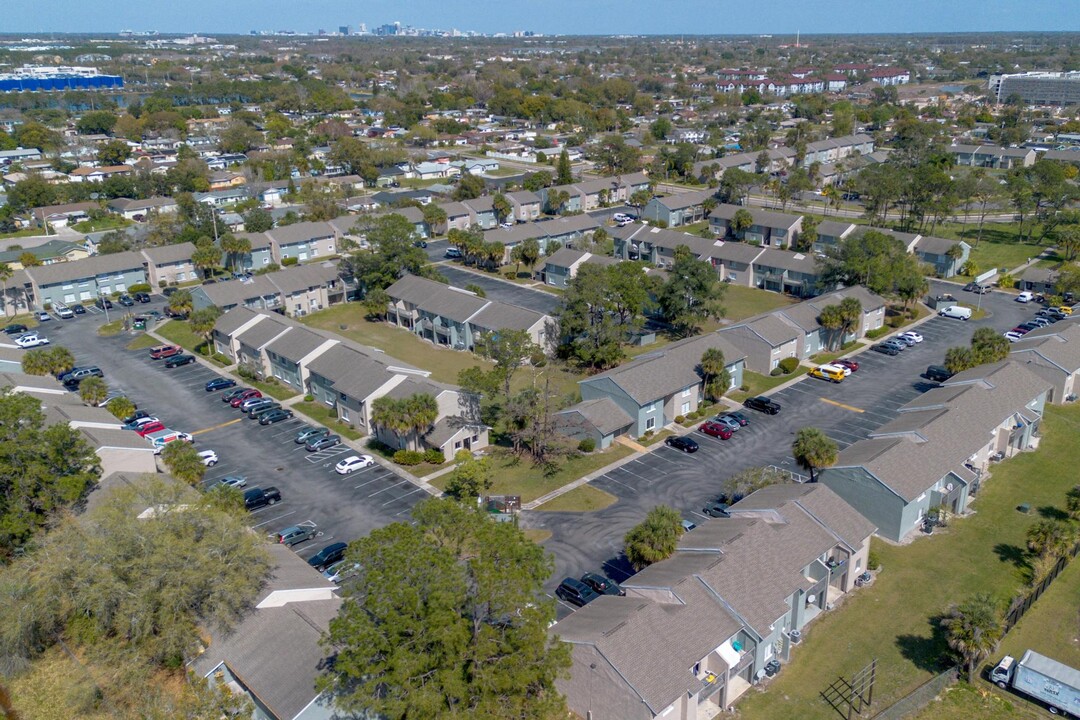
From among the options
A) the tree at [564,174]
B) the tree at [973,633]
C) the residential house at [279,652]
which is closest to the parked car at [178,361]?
the residential house at [279,652]

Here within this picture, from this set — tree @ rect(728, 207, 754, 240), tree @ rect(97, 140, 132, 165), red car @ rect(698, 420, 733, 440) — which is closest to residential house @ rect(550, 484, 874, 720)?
red car @ rect(698, 420, 733, 440)

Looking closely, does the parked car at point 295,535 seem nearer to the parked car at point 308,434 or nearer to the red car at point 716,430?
the parked car at point 308,434

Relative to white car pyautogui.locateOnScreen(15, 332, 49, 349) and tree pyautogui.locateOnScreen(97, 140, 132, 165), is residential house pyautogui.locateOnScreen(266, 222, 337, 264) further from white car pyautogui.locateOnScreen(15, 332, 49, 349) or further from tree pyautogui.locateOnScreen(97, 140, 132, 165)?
tree pyautogui.locateOnScreen(97, 140, 132, 165)

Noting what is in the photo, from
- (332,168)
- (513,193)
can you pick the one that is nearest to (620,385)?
(513,193)

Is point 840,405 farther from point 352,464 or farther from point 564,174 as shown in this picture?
point 564,174

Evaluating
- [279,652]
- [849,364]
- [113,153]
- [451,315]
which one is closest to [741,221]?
[849,364]

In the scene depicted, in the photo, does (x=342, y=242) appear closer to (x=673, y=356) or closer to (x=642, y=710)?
(x=673, y=356)
